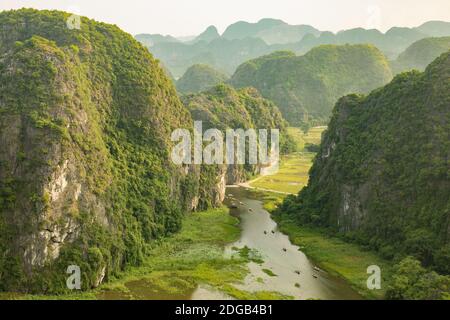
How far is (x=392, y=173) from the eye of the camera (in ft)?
Result: 185

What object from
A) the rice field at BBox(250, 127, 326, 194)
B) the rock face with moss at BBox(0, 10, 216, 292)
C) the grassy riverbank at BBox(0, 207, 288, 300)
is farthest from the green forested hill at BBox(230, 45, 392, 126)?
the grassy riverbank at BBox(0, 207, 288, 300)

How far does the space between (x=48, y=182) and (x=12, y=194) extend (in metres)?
3.01

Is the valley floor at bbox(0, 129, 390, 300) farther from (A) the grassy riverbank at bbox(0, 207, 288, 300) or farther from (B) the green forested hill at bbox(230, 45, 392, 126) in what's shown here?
(B) the green forested hill at bbox(230, 45, 392, 126)

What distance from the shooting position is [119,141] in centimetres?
5925

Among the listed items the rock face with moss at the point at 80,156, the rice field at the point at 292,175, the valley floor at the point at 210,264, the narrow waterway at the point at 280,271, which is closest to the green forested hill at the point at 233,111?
the rice field at the point at 292,175

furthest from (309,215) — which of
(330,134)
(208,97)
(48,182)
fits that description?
(208,97)

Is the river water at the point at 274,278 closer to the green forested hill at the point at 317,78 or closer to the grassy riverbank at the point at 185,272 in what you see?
the grassy riverbank at the point at 185,272

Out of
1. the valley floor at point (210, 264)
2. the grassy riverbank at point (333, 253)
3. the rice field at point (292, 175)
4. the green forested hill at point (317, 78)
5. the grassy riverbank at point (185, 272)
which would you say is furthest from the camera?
the green forested hill at point (317, 78)

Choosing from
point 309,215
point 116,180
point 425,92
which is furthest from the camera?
point 309,215

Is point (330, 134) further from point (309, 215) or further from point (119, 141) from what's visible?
point (119, 141)

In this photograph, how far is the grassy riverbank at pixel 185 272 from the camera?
42281 mm

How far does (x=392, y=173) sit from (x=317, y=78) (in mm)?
129413

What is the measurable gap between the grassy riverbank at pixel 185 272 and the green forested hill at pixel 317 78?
11290 cm

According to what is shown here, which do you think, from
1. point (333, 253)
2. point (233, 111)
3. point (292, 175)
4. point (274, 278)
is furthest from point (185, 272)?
point (233, 111)
